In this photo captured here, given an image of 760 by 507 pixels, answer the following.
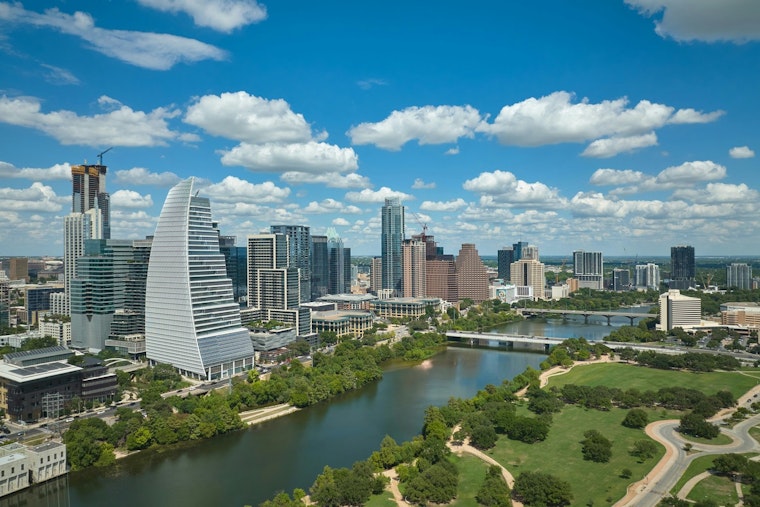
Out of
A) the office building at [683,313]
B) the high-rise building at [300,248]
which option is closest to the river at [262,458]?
the office building at [683,313]

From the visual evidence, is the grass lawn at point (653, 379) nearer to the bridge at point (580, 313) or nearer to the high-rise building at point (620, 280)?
the bridge at point (580, 313)

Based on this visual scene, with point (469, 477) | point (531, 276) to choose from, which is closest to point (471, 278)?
point (531, 276)

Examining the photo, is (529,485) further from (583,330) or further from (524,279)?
(524,279)

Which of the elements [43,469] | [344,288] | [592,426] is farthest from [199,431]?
[344,288]

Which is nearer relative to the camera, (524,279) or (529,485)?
(529,485)

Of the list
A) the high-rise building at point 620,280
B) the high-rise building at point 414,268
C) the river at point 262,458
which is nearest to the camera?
the river at point 262,458

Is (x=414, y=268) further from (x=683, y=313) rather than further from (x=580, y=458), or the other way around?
(x=580, y=458)
